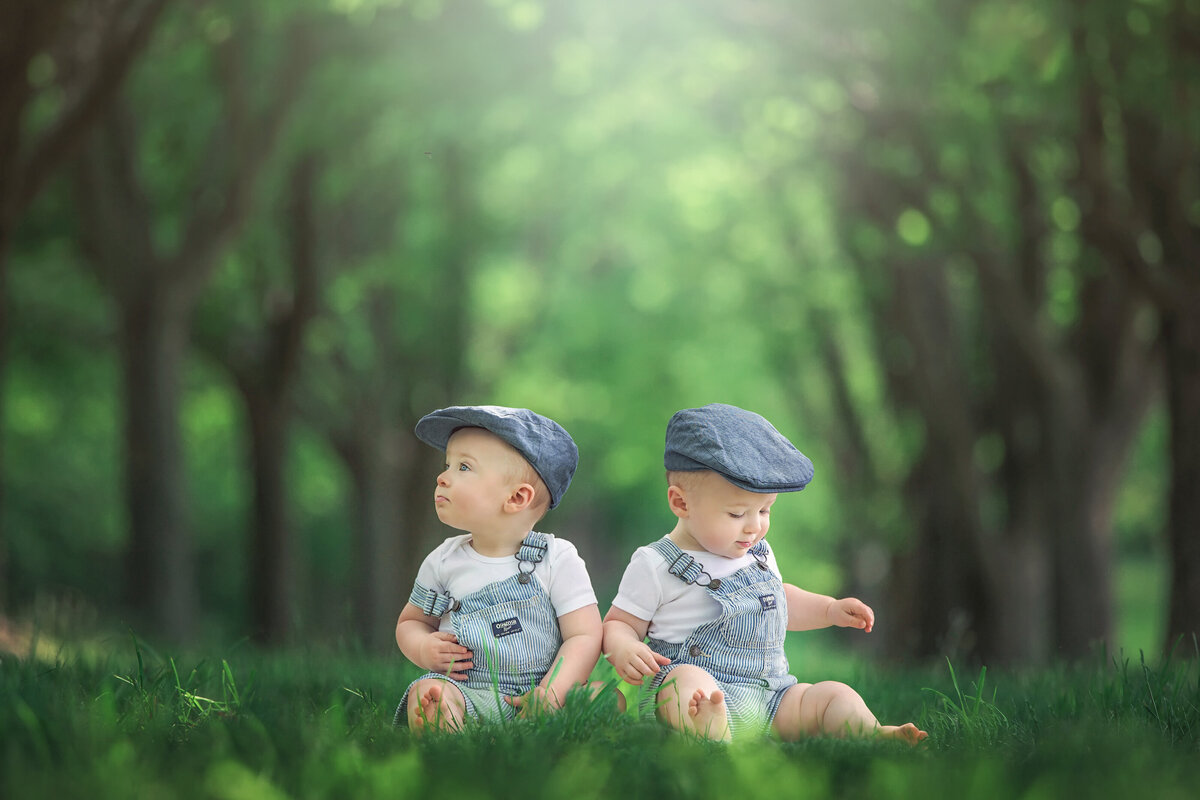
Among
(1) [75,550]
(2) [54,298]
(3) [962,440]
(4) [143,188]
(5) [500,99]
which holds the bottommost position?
(1) [75,550]

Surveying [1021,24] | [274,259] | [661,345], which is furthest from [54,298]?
[1021,24]

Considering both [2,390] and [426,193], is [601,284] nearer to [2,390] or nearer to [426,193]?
[426,193]

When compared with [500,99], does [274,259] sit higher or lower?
lower

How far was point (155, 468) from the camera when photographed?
11.5 meters

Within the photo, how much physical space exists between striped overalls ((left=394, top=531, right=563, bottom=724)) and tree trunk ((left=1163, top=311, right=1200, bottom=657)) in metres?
6.03

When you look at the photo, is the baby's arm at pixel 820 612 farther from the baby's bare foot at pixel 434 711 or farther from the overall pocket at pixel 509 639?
the baby's bare foot at pixel 434 711

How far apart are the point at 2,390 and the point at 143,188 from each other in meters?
2.78

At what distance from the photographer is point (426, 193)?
50.4ft

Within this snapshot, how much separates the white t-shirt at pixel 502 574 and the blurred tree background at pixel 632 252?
5.39ft

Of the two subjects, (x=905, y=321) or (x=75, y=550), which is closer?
(x=905, y=321)

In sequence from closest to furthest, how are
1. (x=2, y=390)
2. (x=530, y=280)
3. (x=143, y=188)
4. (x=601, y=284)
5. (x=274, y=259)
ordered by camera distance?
(x=143, y=188)
(x=2, y=390)
(x=274, y=259)
(x=530, y=280)
(x=601, y=284)

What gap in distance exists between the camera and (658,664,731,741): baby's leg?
3336mm

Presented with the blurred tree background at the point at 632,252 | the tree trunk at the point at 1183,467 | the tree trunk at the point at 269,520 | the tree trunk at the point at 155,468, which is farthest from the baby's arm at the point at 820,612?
the tree trunk at the point at 269,520

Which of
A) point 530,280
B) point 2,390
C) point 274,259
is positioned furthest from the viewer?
point 530,280
